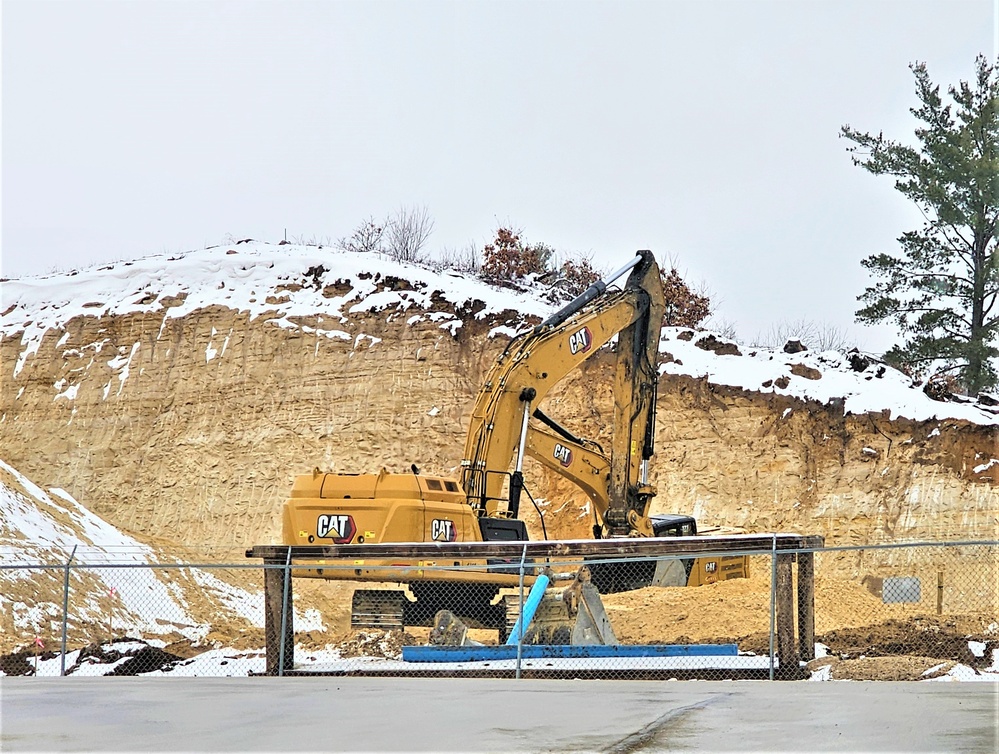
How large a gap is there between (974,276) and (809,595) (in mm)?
20665

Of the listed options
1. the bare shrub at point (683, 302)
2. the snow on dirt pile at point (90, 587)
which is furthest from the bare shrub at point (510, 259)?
the snow on dirt pile at point (90, 587)

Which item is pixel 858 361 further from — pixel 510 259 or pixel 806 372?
pixel 510 259

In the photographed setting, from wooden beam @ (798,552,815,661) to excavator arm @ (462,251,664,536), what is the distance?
425cm

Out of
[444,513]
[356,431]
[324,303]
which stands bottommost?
[444,513]

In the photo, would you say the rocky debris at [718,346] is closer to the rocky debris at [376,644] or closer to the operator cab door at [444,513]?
the rocky debris at [376,644]

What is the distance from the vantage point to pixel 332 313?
32.8 meters

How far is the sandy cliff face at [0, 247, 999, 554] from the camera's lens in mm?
27391

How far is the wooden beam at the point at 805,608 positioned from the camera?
14977 mm

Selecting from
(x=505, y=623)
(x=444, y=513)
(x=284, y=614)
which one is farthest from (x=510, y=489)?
(x=284, y=614)

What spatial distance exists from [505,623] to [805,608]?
3734 mm

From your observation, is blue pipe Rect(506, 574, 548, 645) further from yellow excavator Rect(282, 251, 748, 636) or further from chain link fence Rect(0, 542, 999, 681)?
yellow excavator Rect(282, 251, 748, 636)

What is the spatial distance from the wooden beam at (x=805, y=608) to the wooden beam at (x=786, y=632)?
0.33 meters

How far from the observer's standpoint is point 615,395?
20.1 metres

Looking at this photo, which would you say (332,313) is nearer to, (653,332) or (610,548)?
(653,332)
